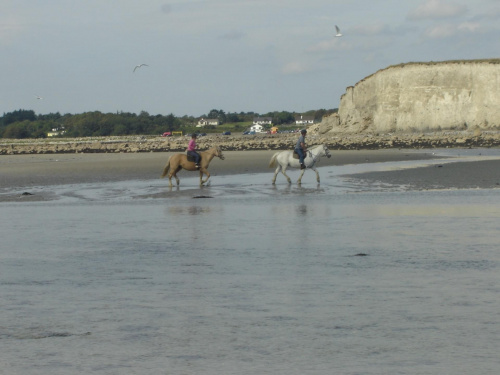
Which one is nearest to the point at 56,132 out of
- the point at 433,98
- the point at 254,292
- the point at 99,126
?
the point at 99,126

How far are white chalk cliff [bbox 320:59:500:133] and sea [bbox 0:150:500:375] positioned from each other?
226 feet

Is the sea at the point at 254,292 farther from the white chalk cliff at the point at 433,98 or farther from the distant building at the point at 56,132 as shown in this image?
the distant building at the point at 56,132

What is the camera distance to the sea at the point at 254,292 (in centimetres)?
667

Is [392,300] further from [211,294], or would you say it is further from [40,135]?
[40,135]

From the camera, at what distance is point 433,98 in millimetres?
87625

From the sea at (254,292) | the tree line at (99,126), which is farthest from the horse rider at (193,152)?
the tree line at (99,126)

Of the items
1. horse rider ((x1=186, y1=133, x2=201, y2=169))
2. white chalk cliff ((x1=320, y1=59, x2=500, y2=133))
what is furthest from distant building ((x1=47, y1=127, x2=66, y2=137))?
horse rider ((x1=186, y1=133, x2=201, y2=169))

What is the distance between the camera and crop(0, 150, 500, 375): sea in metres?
6.67

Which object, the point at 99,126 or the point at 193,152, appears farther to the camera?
the point at 99,126

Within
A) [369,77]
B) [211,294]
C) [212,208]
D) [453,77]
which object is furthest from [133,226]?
[369,77]

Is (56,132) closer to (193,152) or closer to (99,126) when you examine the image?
(99,126)

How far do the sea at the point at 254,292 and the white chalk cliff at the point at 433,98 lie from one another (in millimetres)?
68910

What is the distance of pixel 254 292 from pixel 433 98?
8115 centimetres

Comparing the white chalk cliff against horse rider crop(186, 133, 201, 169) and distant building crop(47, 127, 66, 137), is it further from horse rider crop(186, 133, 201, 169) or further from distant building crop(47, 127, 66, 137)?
distant building crop(47, 127, 66, 137)
